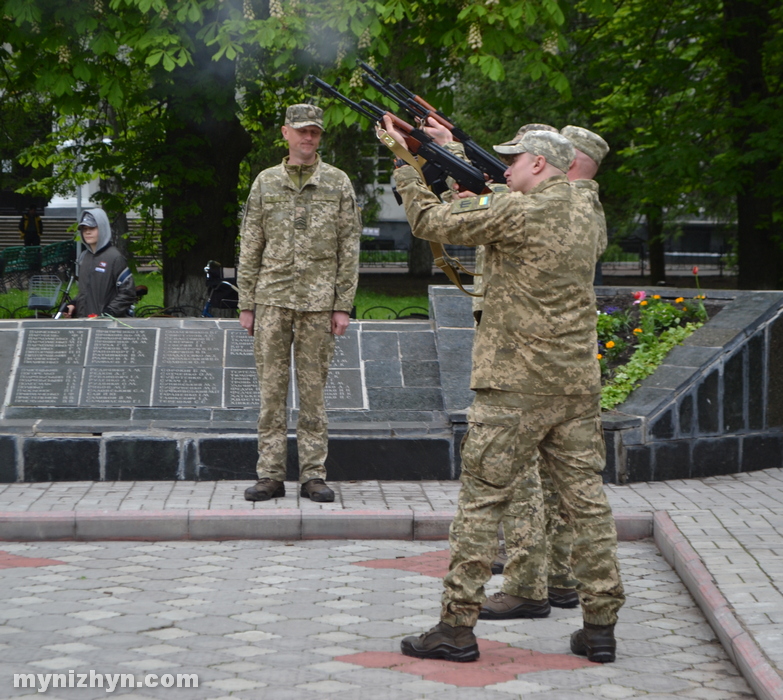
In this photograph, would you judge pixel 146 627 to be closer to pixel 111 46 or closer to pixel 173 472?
pixel 173 472

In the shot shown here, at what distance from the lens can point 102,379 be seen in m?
8.61

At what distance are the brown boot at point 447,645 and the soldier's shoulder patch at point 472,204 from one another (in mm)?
1610

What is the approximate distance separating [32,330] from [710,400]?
5.26m

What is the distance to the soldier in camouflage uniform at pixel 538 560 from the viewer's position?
5.02 m

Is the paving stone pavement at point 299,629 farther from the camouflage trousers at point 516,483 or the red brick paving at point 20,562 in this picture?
the camouflage trousers at point 516,483

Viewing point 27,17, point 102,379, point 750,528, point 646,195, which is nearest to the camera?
point 750,528

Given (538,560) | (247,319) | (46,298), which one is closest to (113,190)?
(46,298)

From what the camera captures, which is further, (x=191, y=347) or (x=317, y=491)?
(x=191, y=347)

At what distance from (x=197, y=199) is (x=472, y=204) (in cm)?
991

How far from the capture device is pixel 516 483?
4410mm

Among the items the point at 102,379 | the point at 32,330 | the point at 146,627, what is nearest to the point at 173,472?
the point at 102,379

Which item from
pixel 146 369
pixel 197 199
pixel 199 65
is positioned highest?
pixel 199 65

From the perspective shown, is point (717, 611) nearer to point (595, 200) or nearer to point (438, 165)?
point (595, 200)

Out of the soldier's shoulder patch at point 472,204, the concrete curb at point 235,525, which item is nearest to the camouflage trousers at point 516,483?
the soldier's shoulder patch at point 472,204
